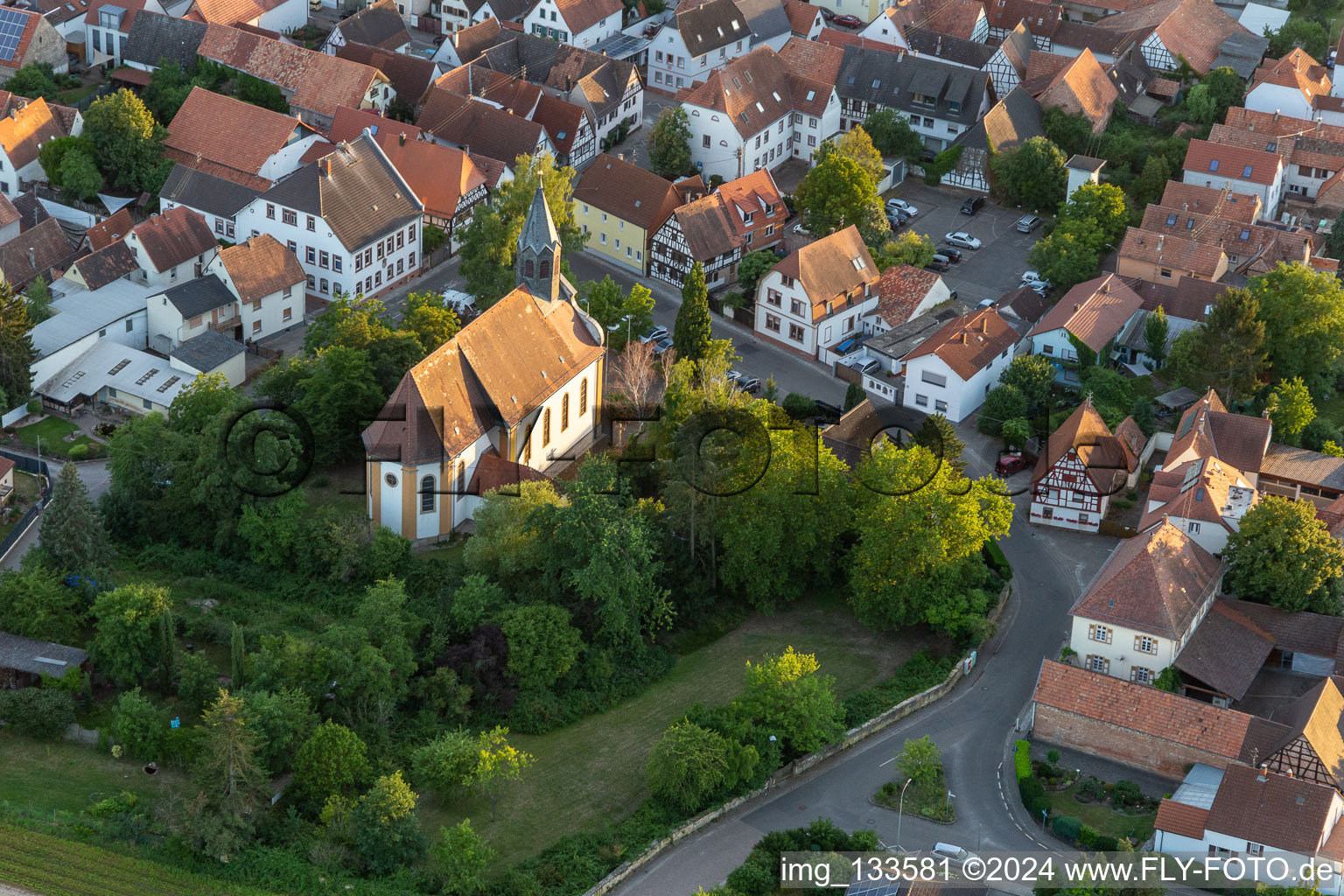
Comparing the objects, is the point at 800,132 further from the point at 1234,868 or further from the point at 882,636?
the point at 1234,868

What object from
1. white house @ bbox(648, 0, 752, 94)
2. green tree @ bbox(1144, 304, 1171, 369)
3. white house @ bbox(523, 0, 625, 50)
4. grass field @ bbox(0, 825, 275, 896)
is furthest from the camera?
white house @ bbox(523, 0, 625, 50)

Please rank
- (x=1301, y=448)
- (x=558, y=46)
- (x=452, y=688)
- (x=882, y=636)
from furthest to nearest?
(x=558, y=46) → (x=1301, y=448) → (x=882, y=636) → (x=452, y=688)

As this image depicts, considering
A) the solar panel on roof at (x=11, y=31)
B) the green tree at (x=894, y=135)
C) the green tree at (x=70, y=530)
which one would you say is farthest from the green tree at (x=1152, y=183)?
the solar panel on roof at (x=11, y=31)

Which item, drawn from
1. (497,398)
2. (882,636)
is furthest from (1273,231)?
(497,398)

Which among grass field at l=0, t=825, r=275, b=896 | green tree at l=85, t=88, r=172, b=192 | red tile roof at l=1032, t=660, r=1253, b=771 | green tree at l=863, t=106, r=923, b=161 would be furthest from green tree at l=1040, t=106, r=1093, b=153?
grass field at l=0, t=825, r=275, b=896

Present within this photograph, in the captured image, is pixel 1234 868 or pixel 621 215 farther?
pixel 621 215

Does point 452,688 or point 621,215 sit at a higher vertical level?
point 621,215

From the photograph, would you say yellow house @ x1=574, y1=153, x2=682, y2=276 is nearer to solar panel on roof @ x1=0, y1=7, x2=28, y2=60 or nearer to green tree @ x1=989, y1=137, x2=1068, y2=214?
green tree @ x1=989, y1=137, x2=1068, y2=214
